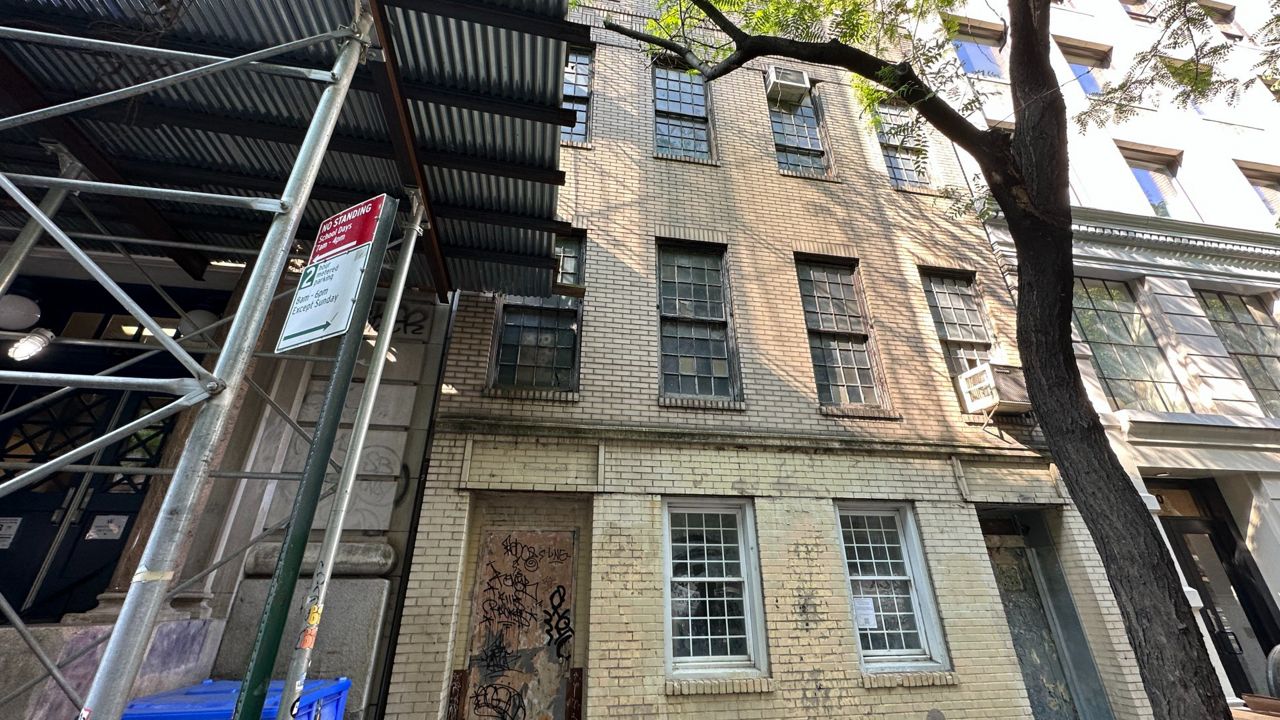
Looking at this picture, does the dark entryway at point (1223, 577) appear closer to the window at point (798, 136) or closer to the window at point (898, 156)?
the window at point (898, 156)

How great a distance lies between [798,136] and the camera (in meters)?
9.99

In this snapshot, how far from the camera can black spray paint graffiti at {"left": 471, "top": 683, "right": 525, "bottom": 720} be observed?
5332 millimetres

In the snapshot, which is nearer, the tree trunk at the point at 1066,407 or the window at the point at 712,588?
the tree trunk at the point at 1066,407

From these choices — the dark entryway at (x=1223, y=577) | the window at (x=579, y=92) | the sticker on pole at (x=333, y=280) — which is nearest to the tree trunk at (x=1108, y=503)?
the dark entryway at (x=1223, y=577)

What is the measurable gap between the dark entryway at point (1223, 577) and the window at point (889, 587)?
16.0 feet

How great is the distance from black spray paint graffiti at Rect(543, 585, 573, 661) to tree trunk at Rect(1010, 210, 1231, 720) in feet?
16.7

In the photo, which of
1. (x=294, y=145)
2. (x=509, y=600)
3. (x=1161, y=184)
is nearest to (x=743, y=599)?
(x=509, y=600)

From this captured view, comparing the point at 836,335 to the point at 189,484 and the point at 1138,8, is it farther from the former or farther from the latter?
the point at 1138,8

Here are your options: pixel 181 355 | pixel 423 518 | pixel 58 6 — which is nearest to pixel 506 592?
pixel 423 518

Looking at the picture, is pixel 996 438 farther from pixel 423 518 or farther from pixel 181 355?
pixel 181 355

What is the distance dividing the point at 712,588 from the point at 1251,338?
12.2m

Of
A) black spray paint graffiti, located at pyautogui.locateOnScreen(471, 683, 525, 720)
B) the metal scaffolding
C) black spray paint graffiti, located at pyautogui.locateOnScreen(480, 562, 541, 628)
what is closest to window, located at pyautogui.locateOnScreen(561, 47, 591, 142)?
the metal scaffolding

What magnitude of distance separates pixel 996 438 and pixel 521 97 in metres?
7.93

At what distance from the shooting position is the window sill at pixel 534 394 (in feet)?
21.1
